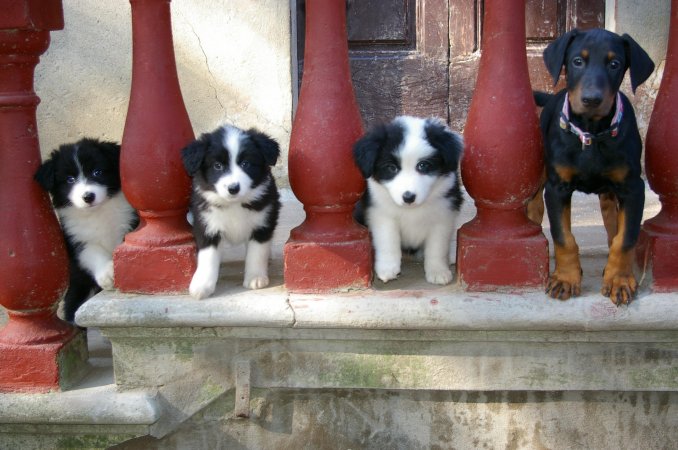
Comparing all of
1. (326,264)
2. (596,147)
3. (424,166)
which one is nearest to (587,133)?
(596,147)

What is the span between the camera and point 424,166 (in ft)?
10.2

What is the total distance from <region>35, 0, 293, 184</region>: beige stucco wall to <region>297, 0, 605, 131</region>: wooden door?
0.32 metres

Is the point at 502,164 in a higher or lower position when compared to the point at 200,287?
higher

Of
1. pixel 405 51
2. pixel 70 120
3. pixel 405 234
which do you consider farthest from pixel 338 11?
pixel 70 120

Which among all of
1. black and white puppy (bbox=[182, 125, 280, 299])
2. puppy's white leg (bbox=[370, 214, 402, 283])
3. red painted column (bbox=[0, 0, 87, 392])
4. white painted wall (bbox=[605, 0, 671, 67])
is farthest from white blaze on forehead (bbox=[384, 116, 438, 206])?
white painted wall (bbox=[605, 0, 671, 67])

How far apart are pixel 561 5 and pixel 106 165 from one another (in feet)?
12.1

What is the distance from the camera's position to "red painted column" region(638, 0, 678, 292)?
2.84 metres

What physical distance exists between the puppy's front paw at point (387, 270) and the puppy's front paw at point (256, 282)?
0.44m

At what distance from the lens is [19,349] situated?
119 inches

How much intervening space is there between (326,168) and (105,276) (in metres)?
1.15

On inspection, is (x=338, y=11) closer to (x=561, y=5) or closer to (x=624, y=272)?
(x=624, y=272)

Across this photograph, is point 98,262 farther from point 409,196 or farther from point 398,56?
point 398,56

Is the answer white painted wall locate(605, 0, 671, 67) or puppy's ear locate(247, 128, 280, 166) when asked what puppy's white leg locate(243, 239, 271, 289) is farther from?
white painted wall locate(605, 0, 671, 67)

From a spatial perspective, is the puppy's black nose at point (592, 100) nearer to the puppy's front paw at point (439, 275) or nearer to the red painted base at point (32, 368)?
the puppy's front paw at point (439, 275)
